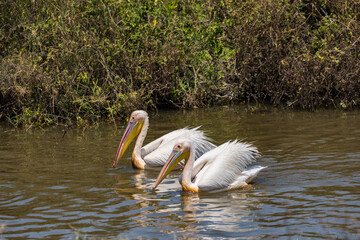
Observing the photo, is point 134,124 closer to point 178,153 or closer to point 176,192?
point 178,153

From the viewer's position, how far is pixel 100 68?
463 inches

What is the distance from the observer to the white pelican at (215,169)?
21.5ft

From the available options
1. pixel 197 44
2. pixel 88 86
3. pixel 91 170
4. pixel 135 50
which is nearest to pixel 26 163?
Result: pixel 91 170

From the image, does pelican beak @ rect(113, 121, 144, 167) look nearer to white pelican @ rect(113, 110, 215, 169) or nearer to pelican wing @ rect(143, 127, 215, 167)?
white pelican @ rect(113, 110, 215, 169)

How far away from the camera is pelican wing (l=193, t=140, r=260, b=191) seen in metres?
6.54

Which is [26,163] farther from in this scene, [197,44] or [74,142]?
[197,44]

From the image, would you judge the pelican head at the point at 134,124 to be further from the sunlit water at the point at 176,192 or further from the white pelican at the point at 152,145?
the sunlit water at the point at 176,192

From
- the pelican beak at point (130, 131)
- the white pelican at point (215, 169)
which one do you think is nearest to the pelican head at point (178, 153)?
the white pelican at point (215, 169)

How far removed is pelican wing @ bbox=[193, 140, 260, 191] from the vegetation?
4.29 meters

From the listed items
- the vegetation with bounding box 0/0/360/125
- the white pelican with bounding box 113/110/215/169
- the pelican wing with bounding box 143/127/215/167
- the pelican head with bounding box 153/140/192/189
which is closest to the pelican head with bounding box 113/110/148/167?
the white pelican with bounding box 113/110/215/169

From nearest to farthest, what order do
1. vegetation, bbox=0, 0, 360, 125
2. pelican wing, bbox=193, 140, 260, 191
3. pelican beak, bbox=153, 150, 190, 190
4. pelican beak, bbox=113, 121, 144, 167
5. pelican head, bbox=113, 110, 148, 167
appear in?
pelican wing, bbox=193, 140, 260, 191, pelican beak, bbox=153, 150, 190, 190, pelican beak, bbox=113, 121, 144, 167, pelican head, bbox=113, 110, 148, 167, vegetation, bbox=0, 0, 360, 125

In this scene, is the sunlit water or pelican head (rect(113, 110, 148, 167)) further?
pelican head (rect(113, 110, 148, 167))

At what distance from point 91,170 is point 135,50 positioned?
4688mm

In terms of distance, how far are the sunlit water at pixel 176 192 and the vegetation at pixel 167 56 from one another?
116 centimetres
